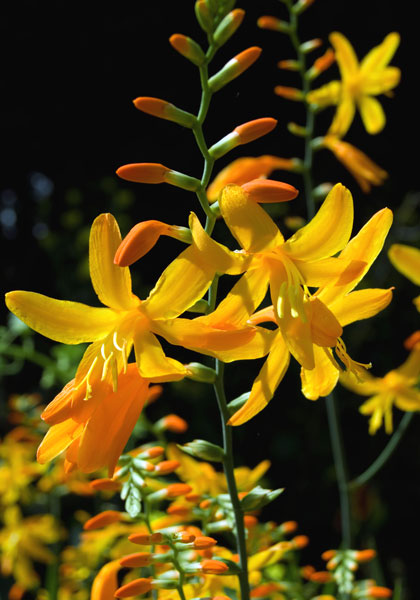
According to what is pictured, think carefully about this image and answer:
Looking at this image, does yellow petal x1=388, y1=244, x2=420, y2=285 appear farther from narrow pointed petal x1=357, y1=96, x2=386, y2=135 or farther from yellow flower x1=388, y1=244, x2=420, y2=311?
narrow pointed petal x1=357, y1=96, x2=386, y2=135

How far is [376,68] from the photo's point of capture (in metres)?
2.13

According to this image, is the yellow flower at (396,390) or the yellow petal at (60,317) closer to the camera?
the yellow petal at (60,317)

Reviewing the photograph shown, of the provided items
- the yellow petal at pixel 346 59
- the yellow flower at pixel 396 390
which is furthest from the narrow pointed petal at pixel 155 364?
the yellow petal at pixel 346 59

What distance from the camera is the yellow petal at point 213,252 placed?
2.36 ft

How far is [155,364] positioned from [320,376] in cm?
22

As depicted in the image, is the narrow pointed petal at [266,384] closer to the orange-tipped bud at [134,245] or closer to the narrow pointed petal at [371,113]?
the orange-tipped bud at [134,245]

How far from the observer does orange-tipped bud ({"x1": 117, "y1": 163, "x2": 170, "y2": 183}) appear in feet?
2.63

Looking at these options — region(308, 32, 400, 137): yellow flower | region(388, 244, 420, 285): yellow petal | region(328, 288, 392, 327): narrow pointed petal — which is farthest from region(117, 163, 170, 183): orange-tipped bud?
region(308, 32, 400, 137): yellow flower

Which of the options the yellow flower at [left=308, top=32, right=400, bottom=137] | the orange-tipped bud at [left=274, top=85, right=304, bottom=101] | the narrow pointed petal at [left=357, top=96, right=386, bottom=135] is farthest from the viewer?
the narrow pointed petal at [left=357, top=96, right=386, bottom=135]

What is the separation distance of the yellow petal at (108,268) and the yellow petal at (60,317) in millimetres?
39

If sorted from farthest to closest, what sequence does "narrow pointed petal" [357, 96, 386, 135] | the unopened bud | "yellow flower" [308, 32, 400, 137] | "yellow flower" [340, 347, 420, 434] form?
1. "narrow pointed petal" [357, 96, 386, 135]
2. "yellow flower" [308, 32, 400, 137]
3. "yellow flower" [340, 347, 420, 434]
4. the unopened bud

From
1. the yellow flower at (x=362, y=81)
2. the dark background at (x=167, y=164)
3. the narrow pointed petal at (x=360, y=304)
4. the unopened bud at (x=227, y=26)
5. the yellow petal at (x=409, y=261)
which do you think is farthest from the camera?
the dark background at (x=167, y=164)

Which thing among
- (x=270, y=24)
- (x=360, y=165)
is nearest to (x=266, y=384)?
(x=360, y=165)

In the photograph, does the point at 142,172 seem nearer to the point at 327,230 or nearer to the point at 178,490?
the point at 327,230
